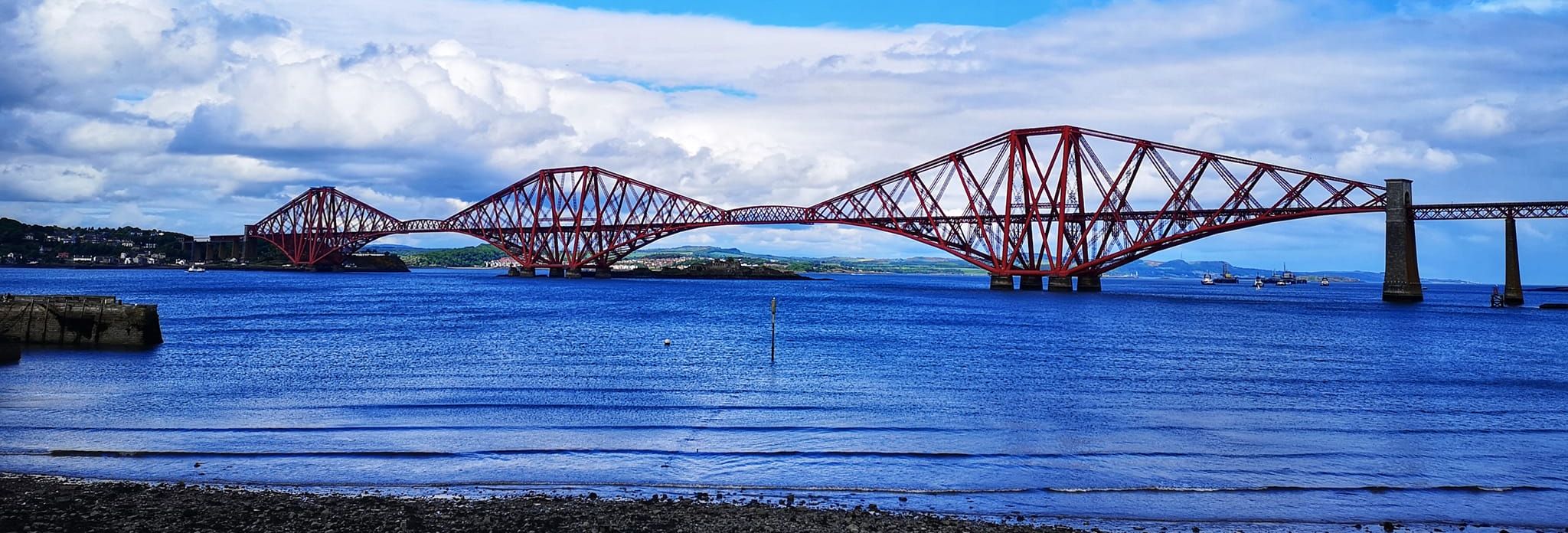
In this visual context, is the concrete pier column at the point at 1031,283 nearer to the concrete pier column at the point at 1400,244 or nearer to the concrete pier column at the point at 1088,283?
the concrete pier column at the point at 1088,283

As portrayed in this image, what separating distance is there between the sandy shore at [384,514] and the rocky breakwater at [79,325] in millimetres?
24451

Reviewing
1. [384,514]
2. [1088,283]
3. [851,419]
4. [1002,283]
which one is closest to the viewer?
[384,514]

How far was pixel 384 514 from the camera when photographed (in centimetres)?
1210

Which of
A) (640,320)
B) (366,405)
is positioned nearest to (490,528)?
(366,405)

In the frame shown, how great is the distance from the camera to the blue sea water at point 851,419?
14695 millimetres

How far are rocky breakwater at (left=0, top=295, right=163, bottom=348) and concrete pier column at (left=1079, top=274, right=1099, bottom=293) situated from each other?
283 ft

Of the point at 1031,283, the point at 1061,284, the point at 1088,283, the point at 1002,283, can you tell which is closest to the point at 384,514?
the point at 1061,284

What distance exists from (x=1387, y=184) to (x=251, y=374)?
79.3m

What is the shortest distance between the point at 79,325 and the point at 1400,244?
270 feet

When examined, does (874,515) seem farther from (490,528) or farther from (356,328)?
(356,328)

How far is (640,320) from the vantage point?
54.5 metres

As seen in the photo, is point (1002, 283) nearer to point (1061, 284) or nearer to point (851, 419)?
point (1061, 284)

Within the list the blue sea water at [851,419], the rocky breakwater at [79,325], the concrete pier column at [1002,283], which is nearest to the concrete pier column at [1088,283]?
the concrete pier column at [1002,283]

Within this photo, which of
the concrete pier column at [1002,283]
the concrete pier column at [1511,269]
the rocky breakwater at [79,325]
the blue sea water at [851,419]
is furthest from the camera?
the concrete pier column at [1002,283]
